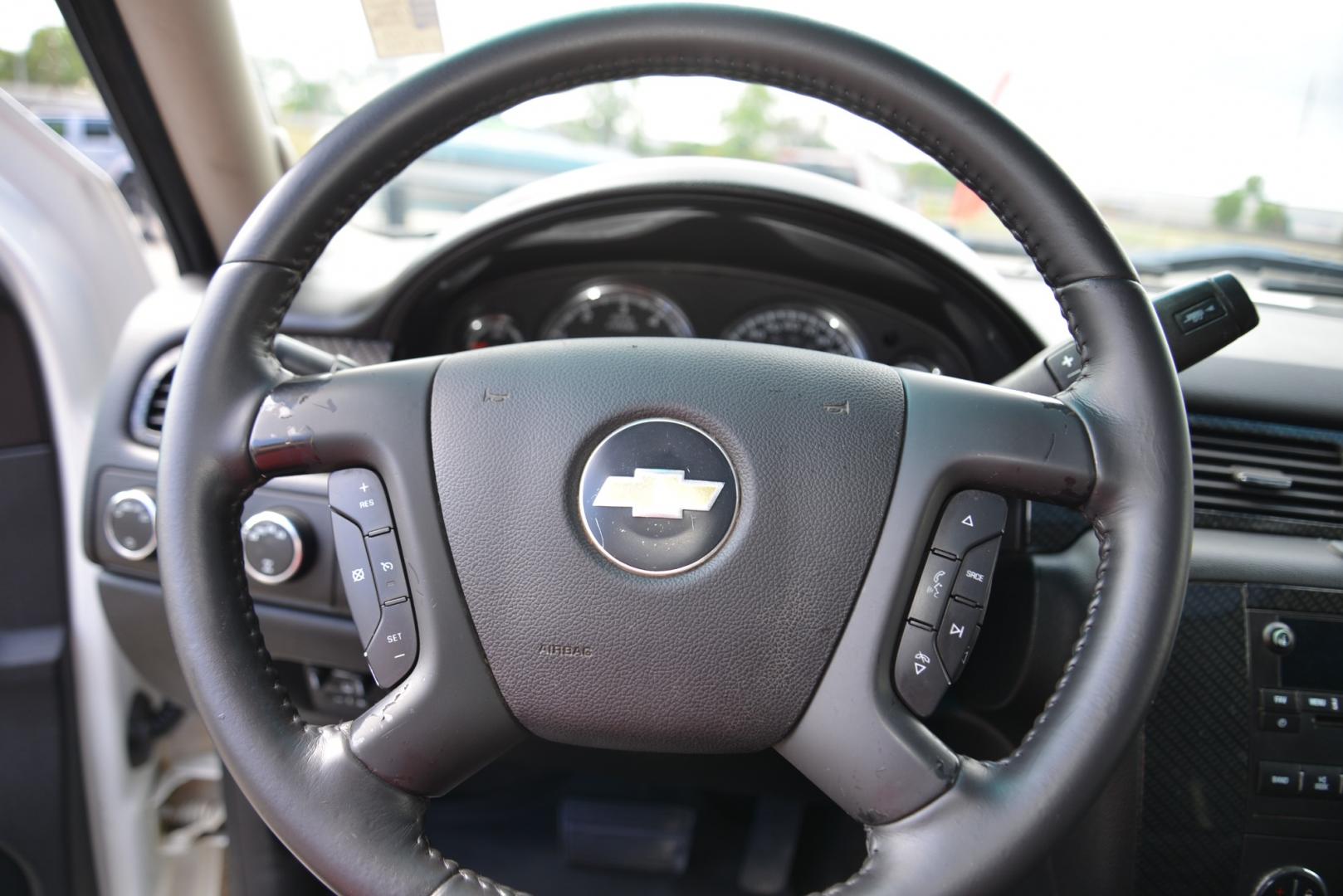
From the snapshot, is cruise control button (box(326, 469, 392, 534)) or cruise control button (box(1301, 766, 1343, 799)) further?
cruise control button (box(1301, 766, 1343, 799))

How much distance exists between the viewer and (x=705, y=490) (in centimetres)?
85

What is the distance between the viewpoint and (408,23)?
133 cm

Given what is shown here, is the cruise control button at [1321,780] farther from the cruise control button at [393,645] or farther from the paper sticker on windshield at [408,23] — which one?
the paper sticker on windshield at [408,23]

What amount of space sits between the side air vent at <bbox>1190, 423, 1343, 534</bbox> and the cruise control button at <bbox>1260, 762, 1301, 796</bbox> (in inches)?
11.3

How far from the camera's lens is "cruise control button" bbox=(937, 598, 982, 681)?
821 millimetres

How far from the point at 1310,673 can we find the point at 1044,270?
2.28 ft

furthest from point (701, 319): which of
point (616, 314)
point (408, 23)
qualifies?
point (408, 23)

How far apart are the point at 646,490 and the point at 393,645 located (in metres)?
0.24

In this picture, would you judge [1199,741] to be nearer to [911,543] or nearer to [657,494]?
[911,543]

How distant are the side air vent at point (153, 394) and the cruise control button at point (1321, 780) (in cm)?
147

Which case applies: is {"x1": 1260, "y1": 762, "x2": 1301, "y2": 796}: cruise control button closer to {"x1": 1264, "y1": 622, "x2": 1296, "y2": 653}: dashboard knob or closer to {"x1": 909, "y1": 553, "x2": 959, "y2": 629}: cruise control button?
{"x1": 1264, "y1": 622, "x2": 1296, "y2": 653}: dashboard knob

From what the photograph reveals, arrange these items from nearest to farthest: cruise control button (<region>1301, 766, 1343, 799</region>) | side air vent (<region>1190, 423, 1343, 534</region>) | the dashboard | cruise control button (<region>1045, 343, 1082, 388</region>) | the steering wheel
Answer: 1. the steering wheel
2. cruise control button (<region>1045, 343, 1082, 388</region>)
3. cruise control button (<region>1301, 766, 1343, 799</region>)
4. side air vent (<region>1190, 423, 1343, 534</region>)
5. the dashboard

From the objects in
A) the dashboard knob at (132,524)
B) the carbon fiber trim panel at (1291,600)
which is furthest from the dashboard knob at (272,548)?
the carbon fiber trim panel at (1291,600)

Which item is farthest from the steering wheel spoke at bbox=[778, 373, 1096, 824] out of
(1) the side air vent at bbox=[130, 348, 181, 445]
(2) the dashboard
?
(1) the side air vent at bbox=[130, 348, 181, 445]
